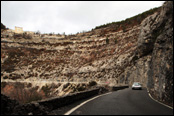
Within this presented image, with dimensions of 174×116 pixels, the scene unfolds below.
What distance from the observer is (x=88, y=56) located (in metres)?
68.5

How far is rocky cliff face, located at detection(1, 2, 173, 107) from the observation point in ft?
139

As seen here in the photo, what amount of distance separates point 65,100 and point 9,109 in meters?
3.70

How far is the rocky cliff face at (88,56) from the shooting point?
4250 cm

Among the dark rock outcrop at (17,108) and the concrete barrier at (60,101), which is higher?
the dark rock outcrop at (17,108)

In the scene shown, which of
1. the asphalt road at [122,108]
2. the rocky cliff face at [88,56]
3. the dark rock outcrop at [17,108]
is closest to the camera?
the dark rock outcrop at [17,108]

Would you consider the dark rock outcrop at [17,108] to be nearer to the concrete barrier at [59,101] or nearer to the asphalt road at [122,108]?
the concrete barrier at [59,101]

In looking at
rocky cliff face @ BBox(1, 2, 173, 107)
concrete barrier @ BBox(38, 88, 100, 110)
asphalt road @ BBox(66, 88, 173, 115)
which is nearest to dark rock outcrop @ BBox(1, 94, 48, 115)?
concrete barrier @ BBox(38, 88, 100, 110)

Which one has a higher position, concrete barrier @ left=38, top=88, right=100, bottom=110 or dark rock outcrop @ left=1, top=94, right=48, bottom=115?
dark rock outcrop @ left=1, top=94, right=48, bottom=115

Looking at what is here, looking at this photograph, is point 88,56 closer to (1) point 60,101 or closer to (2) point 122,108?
(1) point 60,101

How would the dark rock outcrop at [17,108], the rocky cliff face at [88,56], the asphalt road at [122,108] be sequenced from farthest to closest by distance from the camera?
the rocky cliff face at [88,56], the asphalt road at [122,108], the dark rock outcrop at [17,108]

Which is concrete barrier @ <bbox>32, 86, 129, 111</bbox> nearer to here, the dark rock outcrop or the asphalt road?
the dark rock outcrop

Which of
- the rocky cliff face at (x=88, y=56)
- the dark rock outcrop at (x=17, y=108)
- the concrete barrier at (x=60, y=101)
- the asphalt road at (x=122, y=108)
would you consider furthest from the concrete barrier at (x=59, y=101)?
the rocky cliff face at (x=88, y=56)

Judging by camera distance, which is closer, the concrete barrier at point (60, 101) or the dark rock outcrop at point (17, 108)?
the dark rock outcrop at point (17, 108)

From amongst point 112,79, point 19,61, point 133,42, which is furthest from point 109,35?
point 19,61
